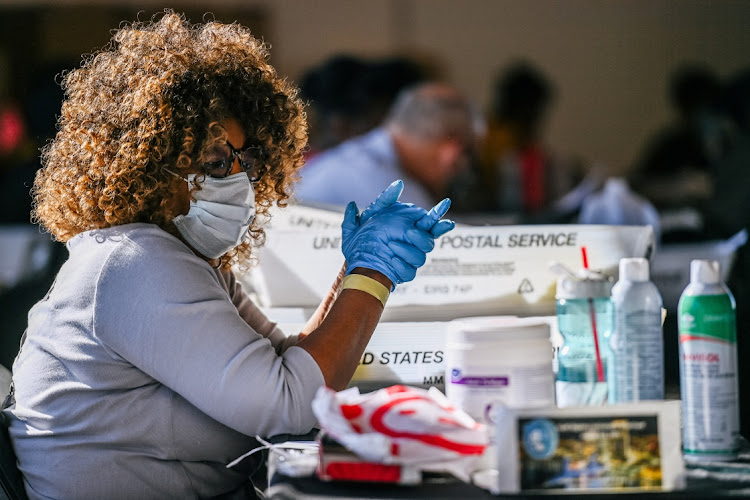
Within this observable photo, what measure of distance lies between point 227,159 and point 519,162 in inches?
170

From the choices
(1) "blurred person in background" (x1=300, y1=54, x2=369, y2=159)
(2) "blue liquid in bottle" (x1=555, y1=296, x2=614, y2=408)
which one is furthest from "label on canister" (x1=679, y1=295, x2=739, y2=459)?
(1) "blurred person in background" (x1=300, y1=54, x2=369, y2=159)

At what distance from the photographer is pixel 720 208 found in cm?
343

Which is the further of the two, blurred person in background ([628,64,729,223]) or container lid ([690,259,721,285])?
blurred person in background ([628,64,729,223])

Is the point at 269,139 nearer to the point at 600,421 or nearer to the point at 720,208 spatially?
the point at 600,421

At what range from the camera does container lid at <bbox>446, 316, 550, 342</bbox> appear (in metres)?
1.25

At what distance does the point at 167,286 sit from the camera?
54.5 inches

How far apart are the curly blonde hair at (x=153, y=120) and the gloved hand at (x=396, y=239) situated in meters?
0.23

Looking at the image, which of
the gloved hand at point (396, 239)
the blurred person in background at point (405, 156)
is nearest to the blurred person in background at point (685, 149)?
the blurred person in background at point (405, 156)

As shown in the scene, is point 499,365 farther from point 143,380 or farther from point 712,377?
point 143,380

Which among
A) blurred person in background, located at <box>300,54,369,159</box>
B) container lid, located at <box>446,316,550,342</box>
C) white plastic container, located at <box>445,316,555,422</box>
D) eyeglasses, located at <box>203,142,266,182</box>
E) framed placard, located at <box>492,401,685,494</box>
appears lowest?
framed placard, located at <box>492,401,685,494</box>

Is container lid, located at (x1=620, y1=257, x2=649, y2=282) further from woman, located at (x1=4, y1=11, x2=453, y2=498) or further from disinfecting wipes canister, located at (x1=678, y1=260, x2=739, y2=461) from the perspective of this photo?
woman, located at (x1=4, y1=11, x2=453, y2=498)

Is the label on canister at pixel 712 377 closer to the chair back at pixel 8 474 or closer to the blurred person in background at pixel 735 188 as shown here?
the chair back at pixel 8 474

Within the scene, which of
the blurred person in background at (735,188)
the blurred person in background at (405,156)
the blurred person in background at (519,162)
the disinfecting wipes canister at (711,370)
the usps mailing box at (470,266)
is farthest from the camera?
the blurred person in background at (519,162)

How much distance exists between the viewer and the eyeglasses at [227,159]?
1554 mm
